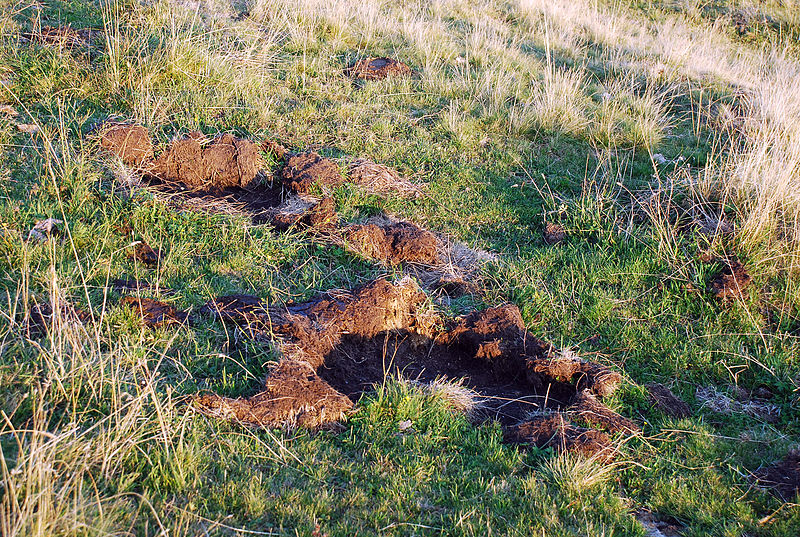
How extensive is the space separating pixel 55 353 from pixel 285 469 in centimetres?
132

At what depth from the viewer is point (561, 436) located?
11.9 feet

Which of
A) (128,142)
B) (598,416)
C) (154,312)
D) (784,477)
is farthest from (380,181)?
(784,477)

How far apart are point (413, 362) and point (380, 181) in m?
2.23

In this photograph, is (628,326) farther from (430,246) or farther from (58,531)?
(58,531)

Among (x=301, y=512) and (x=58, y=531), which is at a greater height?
(x=58, y=531)

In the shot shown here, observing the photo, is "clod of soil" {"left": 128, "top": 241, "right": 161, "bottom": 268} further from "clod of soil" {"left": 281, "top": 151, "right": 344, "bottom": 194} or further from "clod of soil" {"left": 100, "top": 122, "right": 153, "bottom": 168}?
"clod of soil" {"left": 281, "top": 151, "right": 344, "bottom": 194}

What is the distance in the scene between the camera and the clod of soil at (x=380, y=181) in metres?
5.95

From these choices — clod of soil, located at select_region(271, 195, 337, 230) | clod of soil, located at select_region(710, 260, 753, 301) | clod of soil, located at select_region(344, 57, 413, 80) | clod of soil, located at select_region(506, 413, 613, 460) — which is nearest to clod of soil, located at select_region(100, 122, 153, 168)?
clod of soil, located at select_region(271, 195, 337, 230)

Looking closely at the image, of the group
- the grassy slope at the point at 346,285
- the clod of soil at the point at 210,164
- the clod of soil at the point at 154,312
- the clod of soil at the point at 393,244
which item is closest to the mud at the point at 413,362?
the grassy slope at the point at 346,285

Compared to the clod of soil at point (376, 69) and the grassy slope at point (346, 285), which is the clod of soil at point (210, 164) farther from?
the clod of soil at point (376, 69)

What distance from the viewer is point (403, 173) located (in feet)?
20.8

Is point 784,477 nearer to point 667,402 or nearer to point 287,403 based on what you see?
point 667,402

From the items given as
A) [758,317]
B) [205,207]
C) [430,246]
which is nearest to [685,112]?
[758,317]

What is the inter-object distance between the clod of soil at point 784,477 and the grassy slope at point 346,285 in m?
0.10
